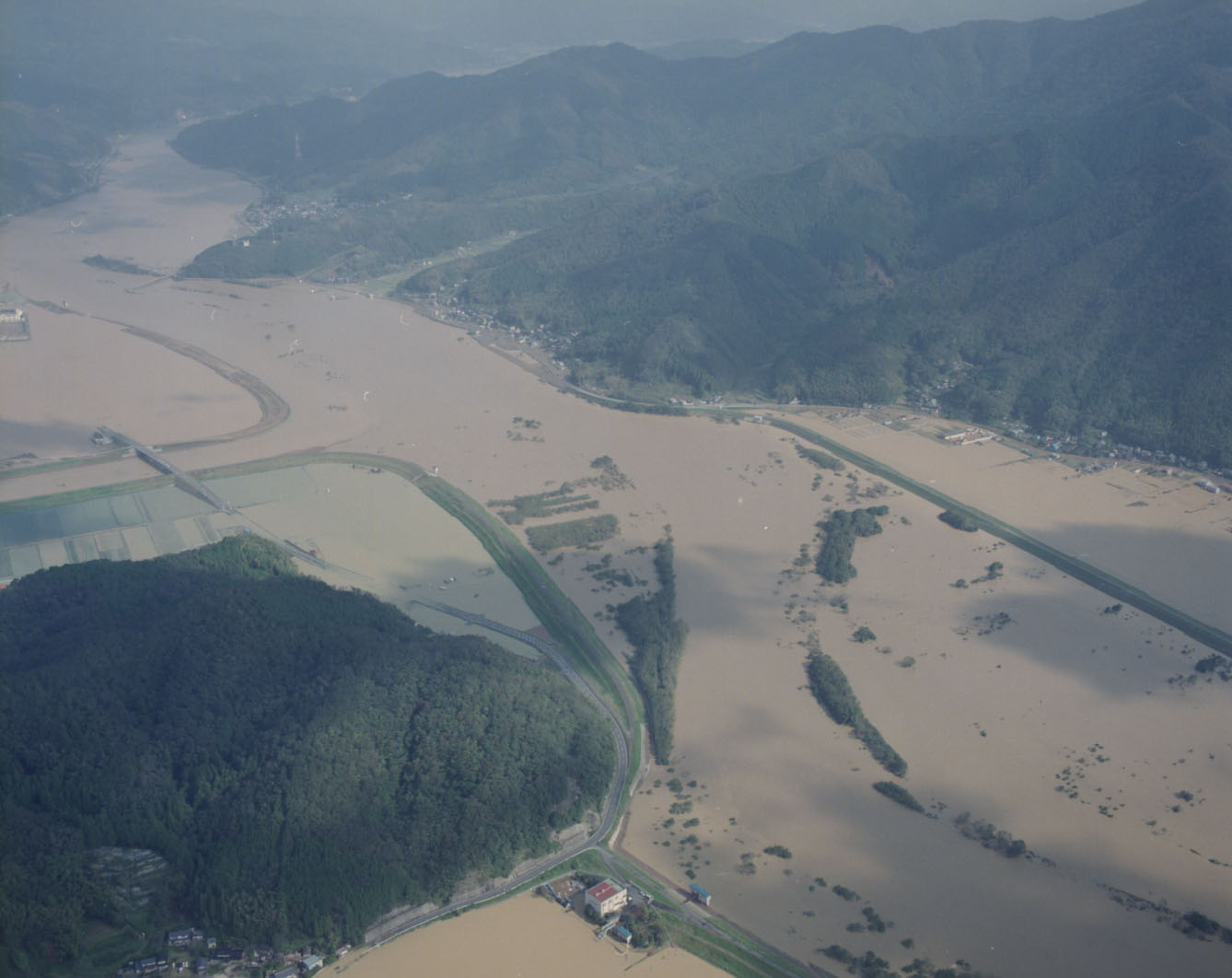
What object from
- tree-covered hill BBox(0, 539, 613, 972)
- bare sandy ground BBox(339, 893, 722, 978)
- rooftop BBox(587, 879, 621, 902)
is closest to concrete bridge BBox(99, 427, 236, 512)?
tree-covered hill BBox(0, 539, 613, 972)

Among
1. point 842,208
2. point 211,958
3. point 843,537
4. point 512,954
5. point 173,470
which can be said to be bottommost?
point 512,954

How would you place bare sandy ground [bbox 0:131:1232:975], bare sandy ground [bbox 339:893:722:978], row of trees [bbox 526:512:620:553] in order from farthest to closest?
row of trees [bbox 526:512:620:553] < bare sandy ground [bbox 0:131:1232:975] < bare sandy ground [bbox 339:893:722:978]

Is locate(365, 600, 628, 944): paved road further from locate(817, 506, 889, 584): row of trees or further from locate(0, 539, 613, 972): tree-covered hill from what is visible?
locate(817, 506, 889, 584): row of trees

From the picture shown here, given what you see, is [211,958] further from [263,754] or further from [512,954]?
[512,954]

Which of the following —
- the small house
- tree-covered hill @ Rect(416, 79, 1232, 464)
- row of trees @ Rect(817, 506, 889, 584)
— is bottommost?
the small house

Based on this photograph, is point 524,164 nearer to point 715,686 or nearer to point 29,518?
point 29,518

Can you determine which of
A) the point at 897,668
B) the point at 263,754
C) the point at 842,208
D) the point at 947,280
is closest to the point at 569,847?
the point at 263,754
